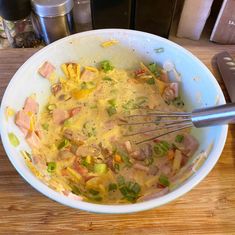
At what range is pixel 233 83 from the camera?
0.73 meters

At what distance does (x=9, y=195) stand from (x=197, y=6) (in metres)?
0.58

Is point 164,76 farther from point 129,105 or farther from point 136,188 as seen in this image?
point 136,188

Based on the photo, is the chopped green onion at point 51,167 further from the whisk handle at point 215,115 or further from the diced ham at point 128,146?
the whisk handle at point 215,115

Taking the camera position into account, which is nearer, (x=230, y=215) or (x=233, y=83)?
(x=230, y=215)

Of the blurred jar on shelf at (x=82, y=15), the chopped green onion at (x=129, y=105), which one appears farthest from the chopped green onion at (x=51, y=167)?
the blurred jar on shelf at (x=82, y=15)

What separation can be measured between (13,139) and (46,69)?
7.4 inches

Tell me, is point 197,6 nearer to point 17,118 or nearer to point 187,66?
point 187,66

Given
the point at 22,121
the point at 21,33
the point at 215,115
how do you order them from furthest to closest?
the point at 21,33
the point at 22,121
the point at 215,115

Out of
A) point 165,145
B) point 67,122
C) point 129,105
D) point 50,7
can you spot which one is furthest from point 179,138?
point 50,7

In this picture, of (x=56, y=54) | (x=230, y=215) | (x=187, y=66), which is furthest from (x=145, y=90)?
(x=230, y=215)

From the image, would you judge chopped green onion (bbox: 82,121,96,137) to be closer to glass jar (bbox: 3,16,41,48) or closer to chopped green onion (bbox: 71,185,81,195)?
chopped green onion (bbox: 71,185,81,195)

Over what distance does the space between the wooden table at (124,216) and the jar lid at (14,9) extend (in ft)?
1.16

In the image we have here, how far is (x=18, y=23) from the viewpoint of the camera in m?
0.80

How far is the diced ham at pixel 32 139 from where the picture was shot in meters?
0.63
